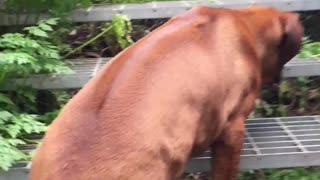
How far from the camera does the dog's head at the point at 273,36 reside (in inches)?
130

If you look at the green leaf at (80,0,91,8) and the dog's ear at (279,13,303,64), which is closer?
the dog's ear at (279,13,303,64)

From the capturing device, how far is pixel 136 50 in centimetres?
281

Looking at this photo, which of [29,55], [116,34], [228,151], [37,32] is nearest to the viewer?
[228,151]

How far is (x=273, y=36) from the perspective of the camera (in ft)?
11.0

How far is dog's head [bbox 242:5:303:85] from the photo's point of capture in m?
3.31

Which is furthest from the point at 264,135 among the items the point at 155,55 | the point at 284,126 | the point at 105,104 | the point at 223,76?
the point at 105,104

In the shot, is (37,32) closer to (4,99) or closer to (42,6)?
(4,99)

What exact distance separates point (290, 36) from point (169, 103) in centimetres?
96

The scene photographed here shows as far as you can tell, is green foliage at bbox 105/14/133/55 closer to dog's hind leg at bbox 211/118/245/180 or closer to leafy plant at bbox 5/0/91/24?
leafy plant at bbox 5/0/91/24

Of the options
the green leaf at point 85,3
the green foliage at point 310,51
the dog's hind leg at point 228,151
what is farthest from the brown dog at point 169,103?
the green leaf at point 85,3

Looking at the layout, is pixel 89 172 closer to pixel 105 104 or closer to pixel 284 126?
pixel 105 104

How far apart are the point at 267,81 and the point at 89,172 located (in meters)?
1.33

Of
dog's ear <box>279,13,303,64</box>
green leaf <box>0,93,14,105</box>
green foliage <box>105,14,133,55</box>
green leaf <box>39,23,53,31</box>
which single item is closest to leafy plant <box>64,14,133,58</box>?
green foliage <box>105,14,133,55</box>

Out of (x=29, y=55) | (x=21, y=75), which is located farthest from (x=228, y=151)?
(x=21, y=75)
